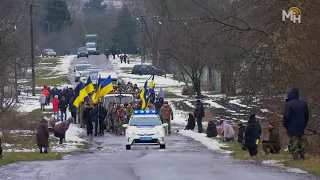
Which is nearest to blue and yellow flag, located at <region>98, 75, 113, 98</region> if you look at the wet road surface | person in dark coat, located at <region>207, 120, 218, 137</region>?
person in dark coat, located at <region>207, 120, 218, 137</region>

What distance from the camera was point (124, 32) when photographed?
5876 inches

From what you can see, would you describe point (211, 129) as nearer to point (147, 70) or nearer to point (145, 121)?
point (145, 121)

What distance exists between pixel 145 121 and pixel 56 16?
126807 mm

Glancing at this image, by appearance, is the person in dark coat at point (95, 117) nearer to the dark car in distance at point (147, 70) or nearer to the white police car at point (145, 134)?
the white police car at point (145, 134)

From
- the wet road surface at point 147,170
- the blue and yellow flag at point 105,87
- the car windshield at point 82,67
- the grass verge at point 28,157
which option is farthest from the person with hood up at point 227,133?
the car windshield at point 82,67

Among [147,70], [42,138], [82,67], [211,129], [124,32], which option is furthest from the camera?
[124,32]

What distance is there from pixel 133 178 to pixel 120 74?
82.9 m

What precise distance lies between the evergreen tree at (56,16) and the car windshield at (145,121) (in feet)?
395

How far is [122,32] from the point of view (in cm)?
14925

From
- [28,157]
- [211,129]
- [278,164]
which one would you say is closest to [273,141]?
[278,164]

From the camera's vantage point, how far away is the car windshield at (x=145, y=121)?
31.0 m

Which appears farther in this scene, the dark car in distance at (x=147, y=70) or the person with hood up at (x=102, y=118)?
the dark car in distance at (x=147, y=70)

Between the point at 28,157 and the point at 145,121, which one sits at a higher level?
the point at 145,121

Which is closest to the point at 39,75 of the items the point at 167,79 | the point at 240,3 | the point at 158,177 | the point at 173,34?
the point at 167,79
